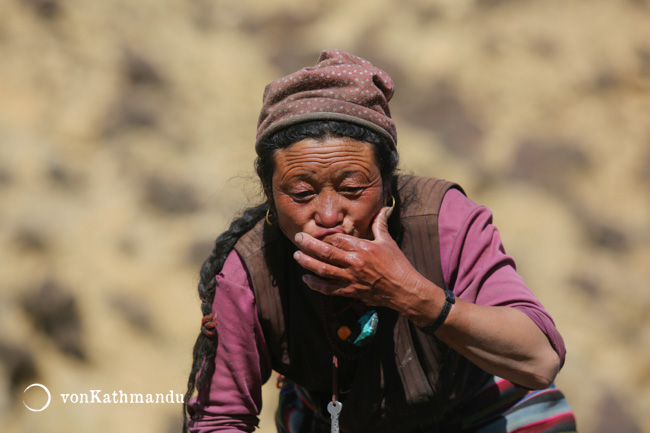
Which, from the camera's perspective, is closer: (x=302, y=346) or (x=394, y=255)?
(x=394, y=255)

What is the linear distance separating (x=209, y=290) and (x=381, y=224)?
0.65m

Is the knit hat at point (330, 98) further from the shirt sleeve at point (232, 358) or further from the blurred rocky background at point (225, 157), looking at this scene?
the blurred rocky background at point (225, 157)

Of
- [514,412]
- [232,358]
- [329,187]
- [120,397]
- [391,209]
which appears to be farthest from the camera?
[120,397]

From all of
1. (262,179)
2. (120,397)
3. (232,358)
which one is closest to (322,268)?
(262,179)

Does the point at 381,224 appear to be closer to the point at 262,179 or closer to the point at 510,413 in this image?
the point at 262,179

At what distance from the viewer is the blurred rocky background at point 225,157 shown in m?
6.74

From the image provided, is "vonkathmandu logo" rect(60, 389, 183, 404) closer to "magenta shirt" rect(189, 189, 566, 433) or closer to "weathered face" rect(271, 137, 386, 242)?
"magenta shirt" rect(189, 189, 566, 433)

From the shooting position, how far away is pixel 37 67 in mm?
8781

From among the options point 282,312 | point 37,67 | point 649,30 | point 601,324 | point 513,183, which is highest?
point 649,30

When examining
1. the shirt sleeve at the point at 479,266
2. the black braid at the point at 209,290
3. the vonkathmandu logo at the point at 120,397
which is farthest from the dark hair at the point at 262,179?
the vonkathmandu logo at the point at 120,397

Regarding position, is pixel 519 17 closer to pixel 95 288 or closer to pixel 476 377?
pixel 95 288

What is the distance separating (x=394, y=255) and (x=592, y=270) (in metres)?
7.20

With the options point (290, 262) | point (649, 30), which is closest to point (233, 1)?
point (649, 30)

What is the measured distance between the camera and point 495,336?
2.04 m
